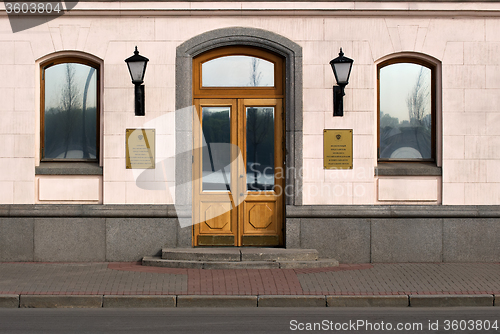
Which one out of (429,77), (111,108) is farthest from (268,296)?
(429,77)

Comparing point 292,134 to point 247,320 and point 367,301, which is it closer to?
point 367,301

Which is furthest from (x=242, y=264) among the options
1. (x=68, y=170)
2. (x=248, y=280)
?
(x=68, y=170)

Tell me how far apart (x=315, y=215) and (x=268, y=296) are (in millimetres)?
2981

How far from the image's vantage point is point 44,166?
10.2 meters

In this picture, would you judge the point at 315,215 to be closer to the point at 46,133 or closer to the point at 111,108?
the point at 111,108

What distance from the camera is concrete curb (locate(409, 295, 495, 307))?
7336 mm

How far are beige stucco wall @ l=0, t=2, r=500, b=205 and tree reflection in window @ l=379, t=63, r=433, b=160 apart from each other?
0.39m

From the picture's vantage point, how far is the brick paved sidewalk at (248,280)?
760cm

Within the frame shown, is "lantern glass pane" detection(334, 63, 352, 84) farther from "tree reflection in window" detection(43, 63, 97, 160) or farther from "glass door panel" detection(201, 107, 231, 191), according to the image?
"tree reflection in window" detection(43, 63, 97, 160)

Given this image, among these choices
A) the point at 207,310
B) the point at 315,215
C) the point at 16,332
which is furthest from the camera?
the point at 315,215

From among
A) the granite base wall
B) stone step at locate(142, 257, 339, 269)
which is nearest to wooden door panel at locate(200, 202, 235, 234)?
the granite base wall

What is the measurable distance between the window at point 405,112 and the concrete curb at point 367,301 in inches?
148

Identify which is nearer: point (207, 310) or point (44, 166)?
point (207, 310)

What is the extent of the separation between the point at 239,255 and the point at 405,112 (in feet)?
13.7
